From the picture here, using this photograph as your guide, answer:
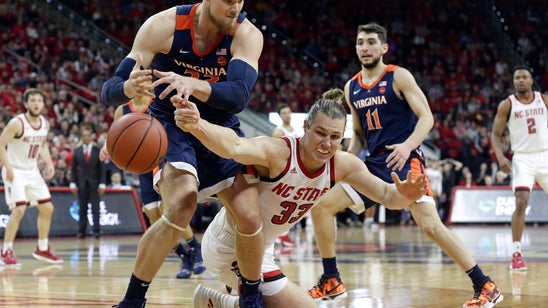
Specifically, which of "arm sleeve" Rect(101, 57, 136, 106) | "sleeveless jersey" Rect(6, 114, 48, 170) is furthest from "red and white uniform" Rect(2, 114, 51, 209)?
"arm sleeve" Rect(101, 57, 136, 106)

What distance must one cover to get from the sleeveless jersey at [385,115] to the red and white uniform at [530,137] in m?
2.79

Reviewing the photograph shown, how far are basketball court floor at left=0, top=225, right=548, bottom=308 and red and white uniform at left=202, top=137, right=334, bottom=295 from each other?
1.02 meters

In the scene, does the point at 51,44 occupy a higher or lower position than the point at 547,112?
higher

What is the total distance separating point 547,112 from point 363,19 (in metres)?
19.7

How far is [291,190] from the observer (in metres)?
4.96

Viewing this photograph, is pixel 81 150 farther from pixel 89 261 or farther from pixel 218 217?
pixel 218 217

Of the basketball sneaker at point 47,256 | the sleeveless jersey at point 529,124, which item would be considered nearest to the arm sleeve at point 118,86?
the basketball sneaker at point 47,256

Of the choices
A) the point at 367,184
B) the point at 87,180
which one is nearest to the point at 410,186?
the point at 367,184

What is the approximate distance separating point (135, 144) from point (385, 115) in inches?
113

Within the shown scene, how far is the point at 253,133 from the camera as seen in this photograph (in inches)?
826

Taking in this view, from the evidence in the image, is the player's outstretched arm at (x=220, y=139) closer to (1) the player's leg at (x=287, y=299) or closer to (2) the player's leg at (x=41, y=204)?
(1) the player's leg at (x=287, y=299)

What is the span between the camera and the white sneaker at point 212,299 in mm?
5167

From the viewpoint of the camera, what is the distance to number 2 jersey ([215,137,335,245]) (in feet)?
16.2

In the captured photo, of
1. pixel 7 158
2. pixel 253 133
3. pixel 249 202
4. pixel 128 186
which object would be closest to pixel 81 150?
pixel 128 186
